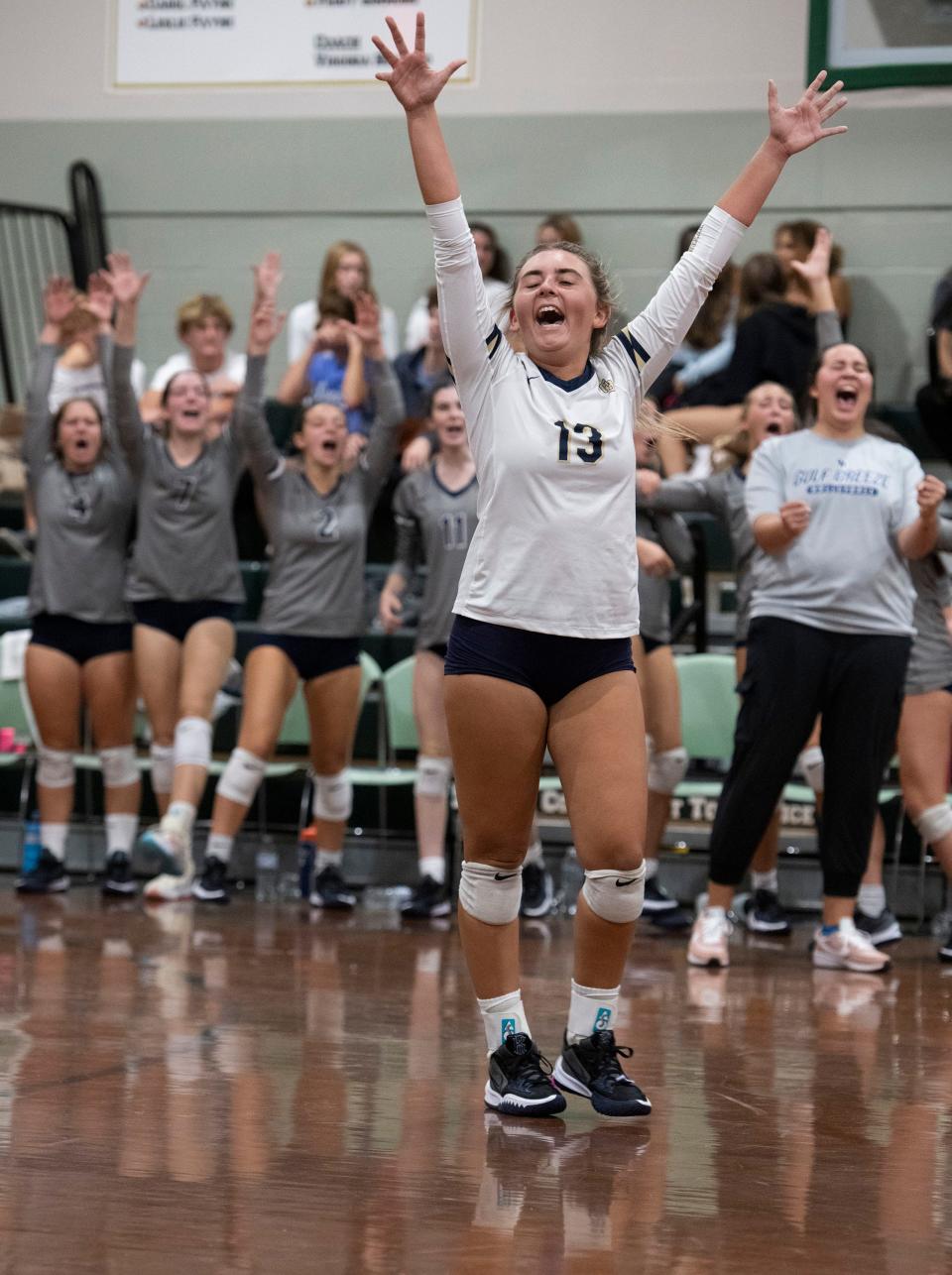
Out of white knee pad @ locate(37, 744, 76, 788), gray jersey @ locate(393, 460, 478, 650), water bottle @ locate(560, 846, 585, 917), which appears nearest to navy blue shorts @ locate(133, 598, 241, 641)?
white knee pad @ locate(37, 744, 76, 788)

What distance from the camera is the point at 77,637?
21.6ft

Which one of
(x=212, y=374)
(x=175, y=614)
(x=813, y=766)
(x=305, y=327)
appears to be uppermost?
(x=305, y=327)

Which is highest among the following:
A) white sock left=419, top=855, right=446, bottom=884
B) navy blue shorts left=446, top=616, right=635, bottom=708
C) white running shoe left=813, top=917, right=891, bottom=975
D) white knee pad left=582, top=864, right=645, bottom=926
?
navy blue shorts left=446, top=616, right=635, bottom=708

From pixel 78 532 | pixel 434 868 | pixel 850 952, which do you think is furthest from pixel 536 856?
pixel 78 532

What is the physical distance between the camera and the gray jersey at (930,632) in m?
5.59

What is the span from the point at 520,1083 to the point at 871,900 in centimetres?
281

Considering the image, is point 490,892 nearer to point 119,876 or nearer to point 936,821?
point 936,821

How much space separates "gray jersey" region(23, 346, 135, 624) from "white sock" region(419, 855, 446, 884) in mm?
1437

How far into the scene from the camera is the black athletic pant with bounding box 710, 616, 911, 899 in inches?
198

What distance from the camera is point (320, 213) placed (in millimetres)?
9758

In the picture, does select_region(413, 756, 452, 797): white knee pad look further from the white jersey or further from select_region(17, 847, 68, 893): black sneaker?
the white jersey

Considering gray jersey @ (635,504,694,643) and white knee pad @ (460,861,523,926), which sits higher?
gray jersey @ (635,504,694,643)

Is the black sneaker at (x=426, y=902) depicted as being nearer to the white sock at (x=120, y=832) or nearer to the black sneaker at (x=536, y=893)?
the black sneaker at (x=536, y=893)

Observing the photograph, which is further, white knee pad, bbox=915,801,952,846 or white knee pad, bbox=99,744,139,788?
white knee pad, bbox=99,744,139,788
